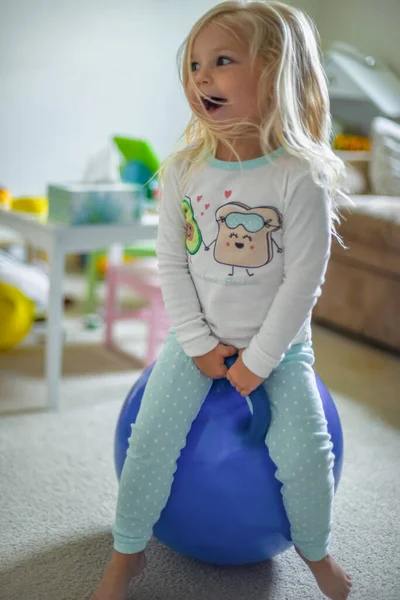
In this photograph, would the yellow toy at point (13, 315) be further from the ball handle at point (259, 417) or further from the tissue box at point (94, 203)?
the ball handle at point (259, 417)

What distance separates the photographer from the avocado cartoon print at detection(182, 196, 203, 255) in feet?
4.29

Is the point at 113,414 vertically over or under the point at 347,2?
under

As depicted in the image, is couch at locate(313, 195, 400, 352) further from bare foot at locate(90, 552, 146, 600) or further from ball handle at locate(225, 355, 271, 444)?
bare foot at locate(90, 552, 146, 600)

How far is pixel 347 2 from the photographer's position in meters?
Answer: 4.03

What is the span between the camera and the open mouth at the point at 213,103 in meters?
1.25

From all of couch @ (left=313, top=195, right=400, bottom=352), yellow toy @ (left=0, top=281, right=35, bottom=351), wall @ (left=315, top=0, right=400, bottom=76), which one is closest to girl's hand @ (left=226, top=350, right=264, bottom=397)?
yellow toy @ (left=0, top=281, right=35, bottom=351)

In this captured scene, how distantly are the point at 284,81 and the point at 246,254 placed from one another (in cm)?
28

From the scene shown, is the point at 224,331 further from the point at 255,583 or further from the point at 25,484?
the point at 25,484

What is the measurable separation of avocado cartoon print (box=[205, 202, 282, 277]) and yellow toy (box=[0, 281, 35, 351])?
4.42 ft

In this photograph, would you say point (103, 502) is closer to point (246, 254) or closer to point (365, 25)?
point (246, 254)

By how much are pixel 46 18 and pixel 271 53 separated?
254cm

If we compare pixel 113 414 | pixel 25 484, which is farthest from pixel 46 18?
pixel 25 484

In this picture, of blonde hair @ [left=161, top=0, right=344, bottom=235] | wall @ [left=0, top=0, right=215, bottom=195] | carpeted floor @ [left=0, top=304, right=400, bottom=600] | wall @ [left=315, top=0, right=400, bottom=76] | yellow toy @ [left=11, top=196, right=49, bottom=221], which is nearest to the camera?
blonde hair @ [left=161, top=0, right=344, bottom=235]

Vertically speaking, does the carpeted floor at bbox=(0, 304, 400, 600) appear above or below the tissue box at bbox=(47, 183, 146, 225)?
below
